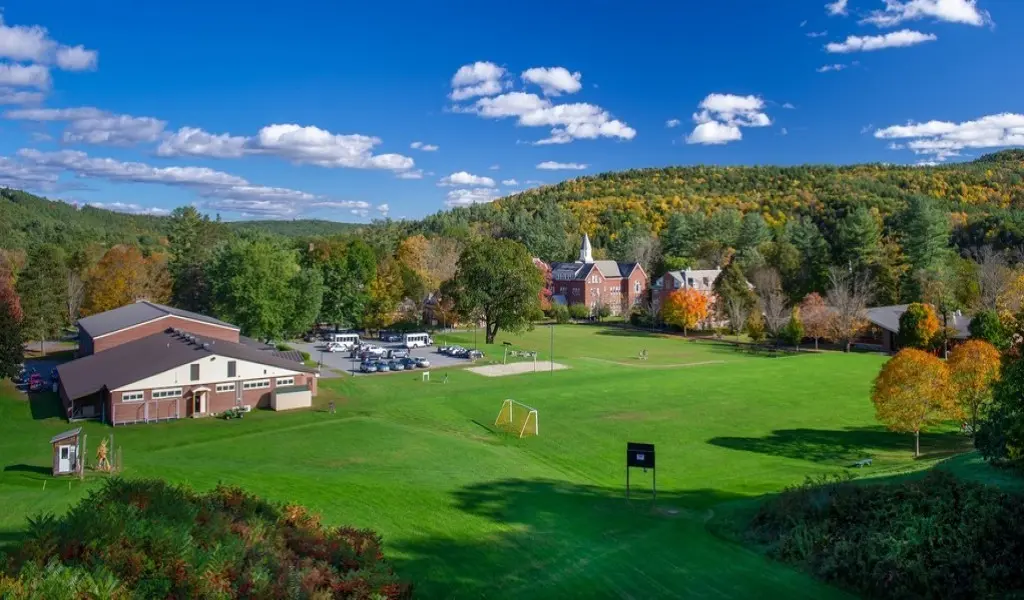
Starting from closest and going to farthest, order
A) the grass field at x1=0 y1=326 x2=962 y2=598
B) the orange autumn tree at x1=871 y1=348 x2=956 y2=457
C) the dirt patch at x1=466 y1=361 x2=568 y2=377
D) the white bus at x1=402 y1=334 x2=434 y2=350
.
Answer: the grass field at x1=0 y1=326 x2=962 y2=598 → the orange autumn tree at x1=871 y1=348 x2=956 y2=457 → the dirt patch at x1=466 y1=361 x2=568 y2=377 → the white bus at x1=402 y1=334 x2=434 y2=350

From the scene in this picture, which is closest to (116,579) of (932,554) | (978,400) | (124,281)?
(932,554)

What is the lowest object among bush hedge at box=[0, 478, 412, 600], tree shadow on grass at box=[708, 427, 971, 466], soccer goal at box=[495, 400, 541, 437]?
tree shadow on grass at box=[708, 427, 971, 466]

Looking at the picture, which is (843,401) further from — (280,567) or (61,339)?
(61,339)

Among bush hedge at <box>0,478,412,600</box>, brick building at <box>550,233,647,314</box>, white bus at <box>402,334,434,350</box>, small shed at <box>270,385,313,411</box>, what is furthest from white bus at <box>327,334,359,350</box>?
bush hedge at <box>0,478,412,600</box>

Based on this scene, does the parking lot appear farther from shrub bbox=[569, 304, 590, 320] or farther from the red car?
shrub bbox=[569, 304, 590, 320]

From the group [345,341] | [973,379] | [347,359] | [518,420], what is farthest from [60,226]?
[973,379]
